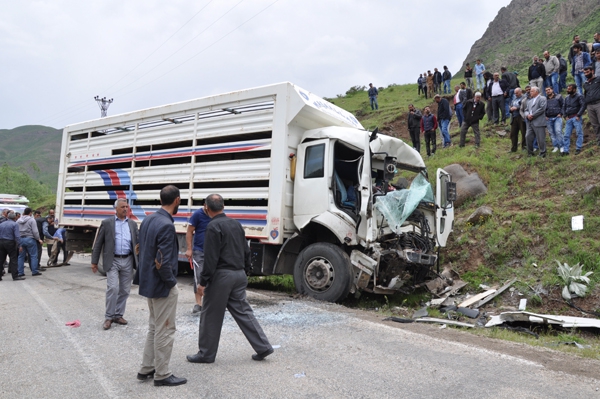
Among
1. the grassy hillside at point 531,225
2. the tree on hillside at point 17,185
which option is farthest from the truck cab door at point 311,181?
the tree on hillside at point 17,185

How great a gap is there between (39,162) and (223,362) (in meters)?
184

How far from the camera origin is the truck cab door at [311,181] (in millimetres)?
7078

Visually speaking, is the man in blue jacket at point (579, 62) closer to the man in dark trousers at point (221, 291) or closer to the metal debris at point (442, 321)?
the metal debris at point (442, 321)

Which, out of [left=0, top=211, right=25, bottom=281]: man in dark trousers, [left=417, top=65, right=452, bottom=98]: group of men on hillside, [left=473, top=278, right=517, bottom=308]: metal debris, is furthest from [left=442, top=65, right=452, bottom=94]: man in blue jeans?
[left=0, top=211, right=25, bottom=281]: man in dark trousers

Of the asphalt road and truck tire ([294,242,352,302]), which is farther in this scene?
truck tire ([294,242,352,302])

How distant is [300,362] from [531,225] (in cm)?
630

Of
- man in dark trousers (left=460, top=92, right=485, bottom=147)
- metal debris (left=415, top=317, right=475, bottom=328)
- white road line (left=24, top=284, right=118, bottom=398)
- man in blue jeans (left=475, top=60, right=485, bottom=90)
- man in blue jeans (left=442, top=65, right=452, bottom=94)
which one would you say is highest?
man in blue jeans (left=442, top=65, right=452, bottom=94)

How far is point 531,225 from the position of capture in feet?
28.1

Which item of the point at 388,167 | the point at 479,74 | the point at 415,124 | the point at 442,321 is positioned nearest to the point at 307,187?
the point at 388,167

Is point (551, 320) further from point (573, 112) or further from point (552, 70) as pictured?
point (552, 70)

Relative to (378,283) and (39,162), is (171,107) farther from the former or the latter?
(39,162)

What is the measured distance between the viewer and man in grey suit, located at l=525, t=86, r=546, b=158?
1023 centimetres

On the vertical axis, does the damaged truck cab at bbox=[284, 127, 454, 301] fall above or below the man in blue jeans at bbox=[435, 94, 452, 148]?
below

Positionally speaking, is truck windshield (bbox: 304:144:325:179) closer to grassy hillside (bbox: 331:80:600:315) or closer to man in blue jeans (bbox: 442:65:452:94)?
grassy hillside (bbox: 331:80:600:315)
